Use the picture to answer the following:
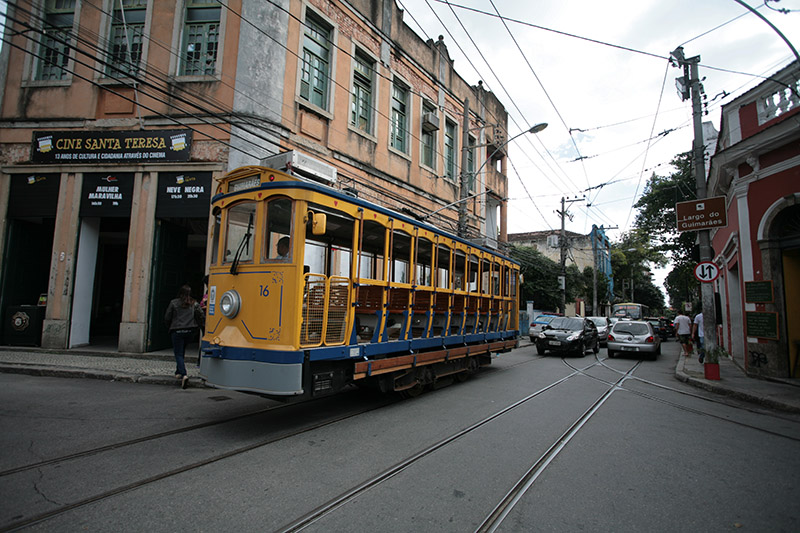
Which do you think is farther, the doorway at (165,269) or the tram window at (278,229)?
the doorway at (165,269)

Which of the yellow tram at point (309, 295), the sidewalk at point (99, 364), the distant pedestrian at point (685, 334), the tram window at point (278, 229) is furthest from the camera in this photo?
the distant pedestrian at point (685, 334)

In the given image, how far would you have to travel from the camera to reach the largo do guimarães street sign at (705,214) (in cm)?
1005

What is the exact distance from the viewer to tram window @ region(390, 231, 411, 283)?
24.6 ft

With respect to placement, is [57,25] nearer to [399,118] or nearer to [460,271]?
[399,118]

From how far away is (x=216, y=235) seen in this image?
670 cm

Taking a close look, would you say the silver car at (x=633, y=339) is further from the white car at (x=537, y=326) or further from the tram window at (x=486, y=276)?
the tram window at (x=486, y=276)

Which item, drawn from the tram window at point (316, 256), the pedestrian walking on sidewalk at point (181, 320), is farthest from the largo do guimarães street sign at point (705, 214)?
the pedestrian walking on sidewalk at point (181, 320)

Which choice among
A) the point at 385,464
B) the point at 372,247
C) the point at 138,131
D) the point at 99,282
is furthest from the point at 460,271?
the point at 99,282

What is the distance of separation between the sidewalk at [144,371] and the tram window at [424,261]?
5.08 metres

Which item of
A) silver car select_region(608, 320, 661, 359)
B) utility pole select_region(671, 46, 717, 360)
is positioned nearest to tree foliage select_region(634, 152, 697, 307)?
silver car select_region(608, 320, 661, 359)

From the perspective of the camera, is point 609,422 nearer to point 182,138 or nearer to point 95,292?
point 182,138

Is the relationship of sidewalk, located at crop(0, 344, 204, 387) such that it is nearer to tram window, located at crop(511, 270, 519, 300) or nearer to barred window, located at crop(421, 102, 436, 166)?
tram window, located at crop(511, 270, 519, 300)

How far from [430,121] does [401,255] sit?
1130 centimetres

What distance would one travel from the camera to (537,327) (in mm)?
23000
